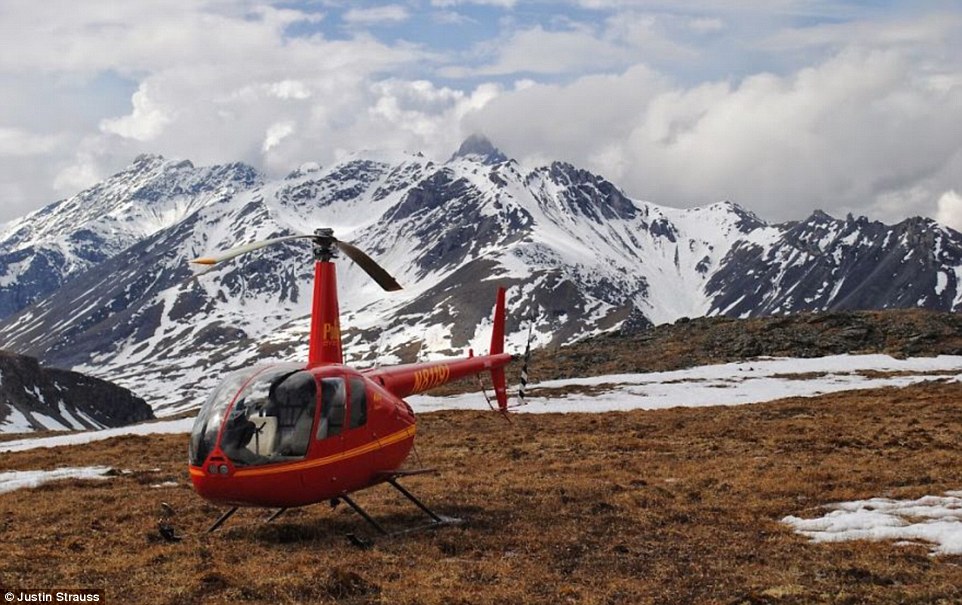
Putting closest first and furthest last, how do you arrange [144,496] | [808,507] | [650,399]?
[808,507]
[144,496]
[650,399]

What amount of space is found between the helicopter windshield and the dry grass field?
6.15 ft

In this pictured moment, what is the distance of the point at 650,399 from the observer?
163ft

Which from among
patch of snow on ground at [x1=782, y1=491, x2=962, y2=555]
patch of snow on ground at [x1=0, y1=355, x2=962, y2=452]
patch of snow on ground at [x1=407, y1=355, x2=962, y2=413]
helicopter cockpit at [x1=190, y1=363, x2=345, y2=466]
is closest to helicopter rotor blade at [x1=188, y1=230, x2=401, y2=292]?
helicopter cockpit at [x1=190, y1=363, x2=345, y2=466]

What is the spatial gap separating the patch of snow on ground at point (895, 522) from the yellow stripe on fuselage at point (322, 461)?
8.70 meters

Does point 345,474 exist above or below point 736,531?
above

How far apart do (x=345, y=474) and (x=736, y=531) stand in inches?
321

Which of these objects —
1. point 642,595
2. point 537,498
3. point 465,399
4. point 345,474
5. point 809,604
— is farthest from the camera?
point 465,399

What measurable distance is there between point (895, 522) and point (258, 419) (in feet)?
42.5

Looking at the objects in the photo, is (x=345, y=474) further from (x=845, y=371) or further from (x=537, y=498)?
(x=845, y=371)

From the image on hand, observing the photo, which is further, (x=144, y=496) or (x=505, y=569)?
(x=144, y=496)

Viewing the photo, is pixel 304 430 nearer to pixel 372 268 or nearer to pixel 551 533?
pixel 372 268

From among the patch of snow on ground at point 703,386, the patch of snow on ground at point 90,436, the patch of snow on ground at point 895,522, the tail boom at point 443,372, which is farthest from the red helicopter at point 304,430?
the patch of snow on ground at point 90,436

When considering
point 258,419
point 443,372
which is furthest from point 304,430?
point 443,372

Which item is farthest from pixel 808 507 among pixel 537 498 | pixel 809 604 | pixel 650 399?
pixel 650 399
